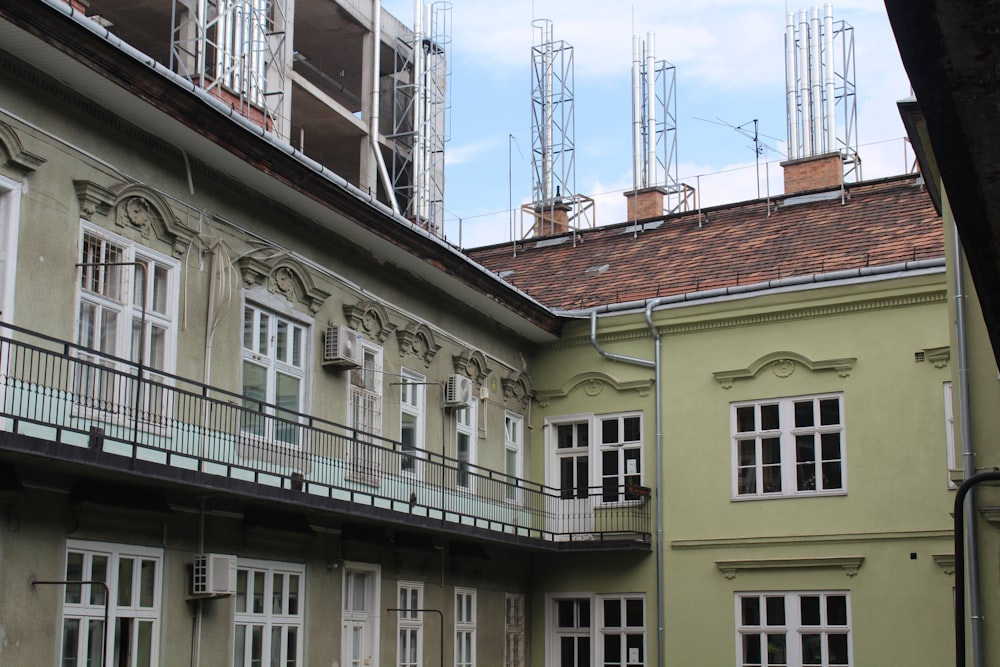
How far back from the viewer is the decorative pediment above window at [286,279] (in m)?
13.8

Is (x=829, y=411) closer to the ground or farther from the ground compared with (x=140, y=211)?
closer to the ground

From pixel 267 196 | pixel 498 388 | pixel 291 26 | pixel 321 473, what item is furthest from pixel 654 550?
pixel 291 26

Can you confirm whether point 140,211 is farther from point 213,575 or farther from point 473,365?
point 473,365

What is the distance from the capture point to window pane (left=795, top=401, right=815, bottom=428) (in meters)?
17.9

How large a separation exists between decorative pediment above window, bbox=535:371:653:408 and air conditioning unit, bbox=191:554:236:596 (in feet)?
27.6

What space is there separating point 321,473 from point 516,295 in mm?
5399

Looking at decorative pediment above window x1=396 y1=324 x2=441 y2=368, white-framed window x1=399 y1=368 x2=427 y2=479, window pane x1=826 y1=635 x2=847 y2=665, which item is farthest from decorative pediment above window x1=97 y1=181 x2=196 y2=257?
window pane x1=826 y1=635 x2=847 y2=665

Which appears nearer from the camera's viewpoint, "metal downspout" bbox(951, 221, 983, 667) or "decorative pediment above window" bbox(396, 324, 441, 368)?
"metal downspout" bbox(951, 221, 983, 667)

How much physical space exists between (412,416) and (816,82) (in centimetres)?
1626

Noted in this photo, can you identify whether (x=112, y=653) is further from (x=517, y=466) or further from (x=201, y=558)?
(x=517, y=466)

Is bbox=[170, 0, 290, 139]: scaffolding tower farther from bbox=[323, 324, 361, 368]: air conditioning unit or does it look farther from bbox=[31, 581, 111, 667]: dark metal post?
bbox=[31, 581, 111, 667]: dark metal post

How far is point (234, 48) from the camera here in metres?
27.6

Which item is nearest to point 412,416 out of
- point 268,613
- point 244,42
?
point 268,613

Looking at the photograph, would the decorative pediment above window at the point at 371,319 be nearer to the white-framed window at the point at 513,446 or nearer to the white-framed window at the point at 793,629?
the white-framed window at the point at 513,446
